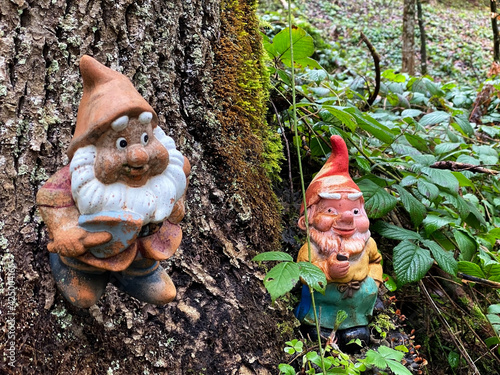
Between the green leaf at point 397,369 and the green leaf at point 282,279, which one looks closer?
the green leaf at point 282,279

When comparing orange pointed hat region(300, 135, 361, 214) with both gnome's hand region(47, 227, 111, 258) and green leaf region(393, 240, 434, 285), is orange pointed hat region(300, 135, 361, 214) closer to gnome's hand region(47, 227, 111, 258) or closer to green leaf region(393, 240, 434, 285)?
green leaf region(393, 240, 434, 285)

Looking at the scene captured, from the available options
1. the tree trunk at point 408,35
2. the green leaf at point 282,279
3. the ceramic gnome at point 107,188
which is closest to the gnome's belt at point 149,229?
the ceramic gnome at point 107,188

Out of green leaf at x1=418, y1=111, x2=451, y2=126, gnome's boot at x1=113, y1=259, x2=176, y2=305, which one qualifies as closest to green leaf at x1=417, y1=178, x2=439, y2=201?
green leaf at x1=418, y1=111, x2=451, y2=126

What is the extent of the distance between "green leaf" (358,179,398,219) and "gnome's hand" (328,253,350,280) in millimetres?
419

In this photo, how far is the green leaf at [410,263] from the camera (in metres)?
2.11

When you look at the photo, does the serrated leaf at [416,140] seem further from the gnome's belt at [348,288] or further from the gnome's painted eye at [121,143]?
the gnome's painted eye at [121,143]

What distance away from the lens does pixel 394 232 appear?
2307 millimetres

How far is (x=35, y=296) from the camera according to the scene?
137 centimetres

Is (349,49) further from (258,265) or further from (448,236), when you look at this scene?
(258,265)

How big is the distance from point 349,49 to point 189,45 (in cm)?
863

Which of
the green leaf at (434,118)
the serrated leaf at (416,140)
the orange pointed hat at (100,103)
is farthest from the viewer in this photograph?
the green leaf at (434,118)

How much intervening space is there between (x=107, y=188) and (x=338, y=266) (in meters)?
1.12

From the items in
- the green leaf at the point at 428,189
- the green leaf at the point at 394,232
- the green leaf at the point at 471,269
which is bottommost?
the green leaf at the point at 471,269

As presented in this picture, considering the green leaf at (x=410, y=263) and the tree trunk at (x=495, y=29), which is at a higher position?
the tree trunk at (x=495, y=29)
